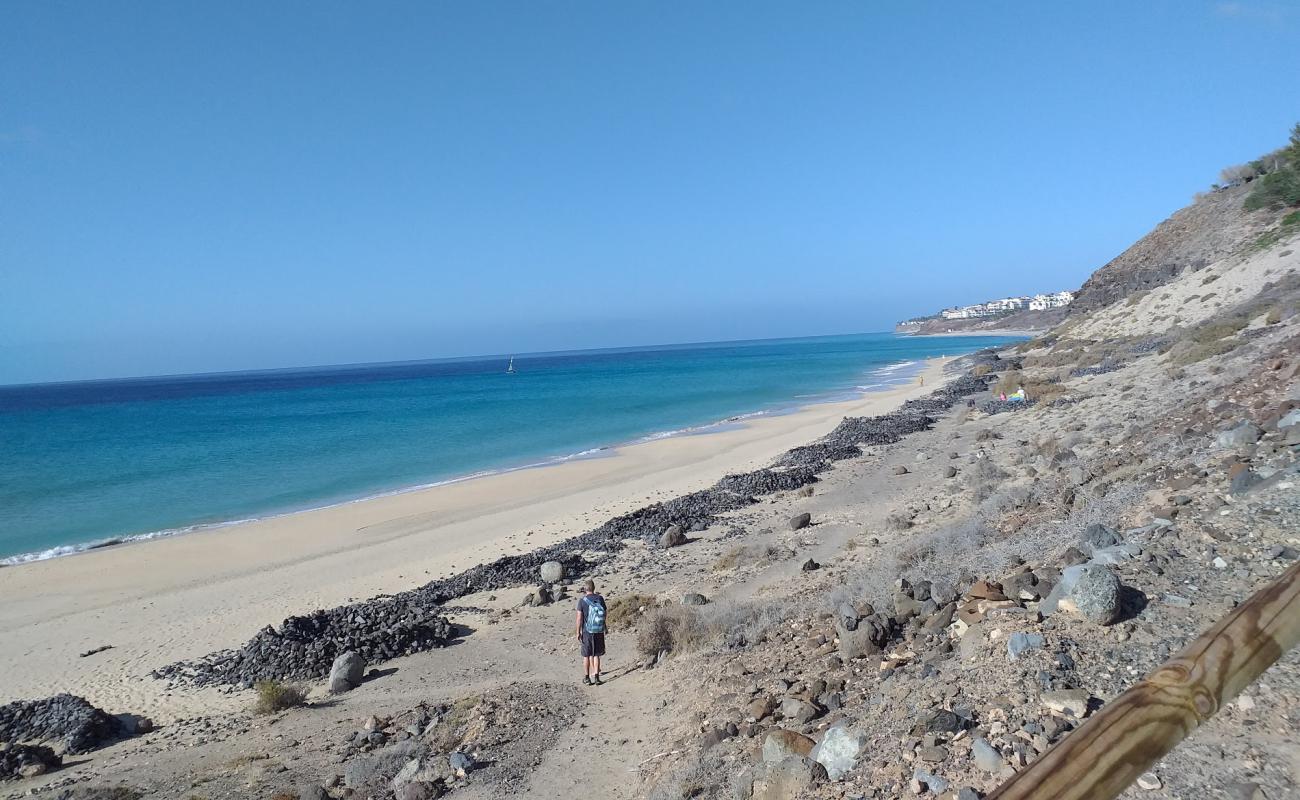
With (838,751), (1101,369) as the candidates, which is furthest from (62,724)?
(1101,369)

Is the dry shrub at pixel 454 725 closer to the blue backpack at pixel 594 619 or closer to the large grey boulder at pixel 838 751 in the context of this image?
the blue backpack at pixel 594 619

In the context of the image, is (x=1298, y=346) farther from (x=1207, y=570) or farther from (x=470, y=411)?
(x=470, y=411)

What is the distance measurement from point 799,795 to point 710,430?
35.9m

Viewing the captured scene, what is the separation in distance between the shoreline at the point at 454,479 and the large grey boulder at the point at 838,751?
2365 centimetres

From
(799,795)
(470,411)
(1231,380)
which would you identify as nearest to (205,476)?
(470,411)

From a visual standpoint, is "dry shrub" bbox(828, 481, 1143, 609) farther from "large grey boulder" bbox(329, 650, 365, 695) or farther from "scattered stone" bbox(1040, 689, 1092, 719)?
"large grey boulder" bbox(329, 650, 365, 695)

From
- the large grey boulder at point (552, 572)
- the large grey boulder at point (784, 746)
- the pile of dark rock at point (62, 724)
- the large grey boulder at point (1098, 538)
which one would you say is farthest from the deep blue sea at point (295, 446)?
the large grey boulder at point (1098, 538)

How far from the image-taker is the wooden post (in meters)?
1.42

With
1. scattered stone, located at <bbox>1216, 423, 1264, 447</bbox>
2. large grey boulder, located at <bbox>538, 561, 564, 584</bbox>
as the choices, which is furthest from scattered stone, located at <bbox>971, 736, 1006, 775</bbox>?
large grey boulder, located at <bbox>538, 561, 564, 584</bbox>

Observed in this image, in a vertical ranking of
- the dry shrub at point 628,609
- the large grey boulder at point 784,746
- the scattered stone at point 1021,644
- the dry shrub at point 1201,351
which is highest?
the dry shrub at point 1201,351

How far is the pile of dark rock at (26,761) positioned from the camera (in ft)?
28.0

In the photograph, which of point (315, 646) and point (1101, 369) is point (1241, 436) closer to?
point (315, 646)

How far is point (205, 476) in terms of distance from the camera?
3416 centimetres

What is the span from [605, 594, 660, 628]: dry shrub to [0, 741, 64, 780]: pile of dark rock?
7328 millimetres
